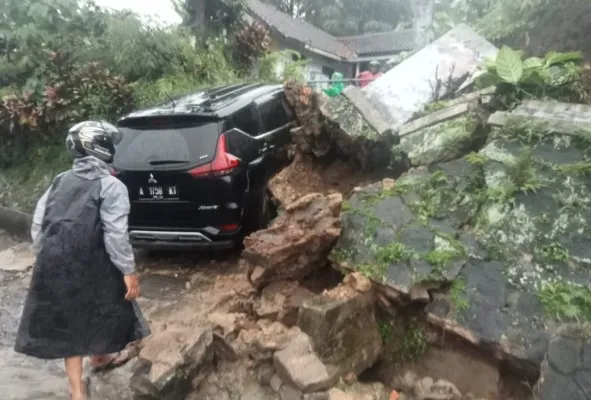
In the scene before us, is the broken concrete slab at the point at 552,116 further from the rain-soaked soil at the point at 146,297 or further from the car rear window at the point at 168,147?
the rain-soaked soil at the point at 146,297

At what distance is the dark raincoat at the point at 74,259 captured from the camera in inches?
130

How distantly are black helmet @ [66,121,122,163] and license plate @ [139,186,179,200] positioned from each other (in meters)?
1.90

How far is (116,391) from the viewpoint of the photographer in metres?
3.78

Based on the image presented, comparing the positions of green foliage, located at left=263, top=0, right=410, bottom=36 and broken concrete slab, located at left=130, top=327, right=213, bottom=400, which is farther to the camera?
green foliage, located at left=263, top=0, right=410, bottom=36

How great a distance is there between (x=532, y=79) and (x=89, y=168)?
4.06m

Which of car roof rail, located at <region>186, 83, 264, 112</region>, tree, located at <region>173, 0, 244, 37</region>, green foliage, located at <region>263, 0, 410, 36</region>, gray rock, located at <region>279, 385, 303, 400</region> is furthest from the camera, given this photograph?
green foliage, located at <region>263, 0, 410, 36</region>

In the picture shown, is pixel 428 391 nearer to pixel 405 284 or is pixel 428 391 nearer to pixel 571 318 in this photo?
pixel 405 284

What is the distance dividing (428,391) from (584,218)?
162 cm

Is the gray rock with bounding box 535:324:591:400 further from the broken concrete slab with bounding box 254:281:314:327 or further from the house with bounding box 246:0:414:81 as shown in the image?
the house with bounding box 246:0:414:81

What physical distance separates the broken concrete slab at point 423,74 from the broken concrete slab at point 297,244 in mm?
1768

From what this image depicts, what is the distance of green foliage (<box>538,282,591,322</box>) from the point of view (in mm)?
3062

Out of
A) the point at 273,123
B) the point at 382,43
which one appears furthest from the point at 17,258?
the point at 382,43

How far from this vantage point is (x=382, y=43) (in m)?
23.3

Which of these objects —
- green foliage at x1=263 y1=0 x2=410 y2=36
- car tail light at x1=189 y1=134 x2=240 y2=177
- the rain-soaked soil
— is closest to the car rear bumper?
the rain-soaked soil
